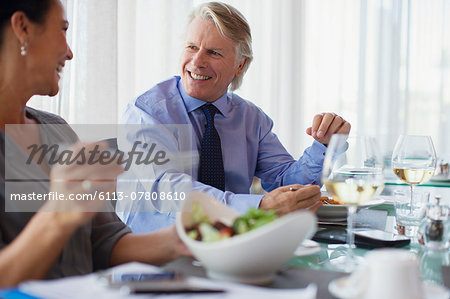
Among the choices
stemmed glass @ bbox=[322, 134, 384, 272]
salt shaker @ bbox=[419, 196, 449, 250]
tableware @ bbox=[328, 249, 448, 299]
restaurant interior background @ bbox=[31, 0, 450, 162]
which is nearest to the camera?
tableware @ bbox=[328, 249, 448, 299]

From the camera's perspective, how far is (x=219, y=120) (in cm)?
215

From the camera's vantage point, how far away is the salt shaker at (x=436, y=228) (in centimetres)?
111

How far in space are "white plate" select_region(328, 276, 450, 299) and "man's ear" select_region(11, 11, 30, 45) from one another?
868mm

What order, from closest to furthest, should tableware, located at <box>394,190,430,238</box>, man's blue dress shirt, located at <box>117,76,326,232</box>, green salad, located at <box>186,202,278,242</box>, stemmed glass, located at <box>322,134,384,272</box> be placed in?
1. green salad, located at <box>186,202,278,242</box>
2. stemmed glass, located at <box>322,134,384,272</box>
3. tableware, located at <box>394,190,430,238</box>
4. man's blue dress shirt, located at <box>117,76,326,232</box>

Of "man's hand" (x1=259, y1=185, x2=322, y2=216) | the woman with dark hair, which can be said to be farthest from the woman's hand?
"man's hand" (x1=259, y1=185, x2=322, y2=216)

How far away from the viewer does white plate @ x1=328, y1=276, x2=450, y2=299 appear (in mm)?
714

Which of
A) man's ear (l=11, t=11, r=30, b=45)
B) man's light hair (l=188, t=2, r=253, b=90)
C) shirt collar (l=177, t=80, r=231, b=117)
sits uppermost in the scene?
man's light hair (l=188, t=2, r=253, b=90)

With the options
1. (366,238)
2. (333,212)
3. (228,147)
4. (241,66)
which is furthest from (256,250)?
(241,66)

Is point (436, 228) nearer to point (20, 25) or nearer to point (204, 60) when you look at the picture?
point (20, 25)

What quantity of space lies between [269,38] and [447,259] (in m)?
3.21

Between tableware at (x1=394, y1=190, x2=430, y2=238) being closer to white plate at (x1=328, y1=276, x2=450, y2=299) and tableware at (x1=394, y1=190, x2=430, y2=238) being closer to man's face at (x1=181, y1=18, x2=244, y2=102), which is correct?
white plate at (x1=328, y1=276, x2=450, y2=299)

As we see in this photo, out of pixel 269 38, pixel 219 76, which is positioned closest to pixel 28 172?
pixel 219 76

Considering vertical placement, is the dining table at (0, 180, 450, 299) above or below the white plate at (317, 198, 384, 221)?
below

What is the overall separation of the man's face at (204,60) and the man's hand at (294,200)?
0.72 metres
